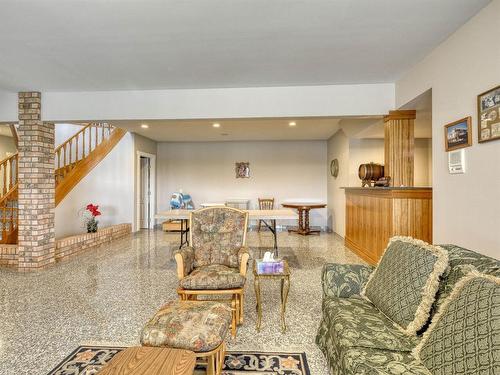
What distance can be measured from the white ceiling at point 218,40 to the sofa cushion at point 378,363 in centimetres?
225

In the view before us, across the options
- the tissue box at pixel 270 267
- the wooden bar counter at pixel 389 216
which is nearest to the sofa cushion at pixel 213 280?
the tissue box at pixel 270 267

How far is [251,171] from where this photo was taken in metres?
8.09

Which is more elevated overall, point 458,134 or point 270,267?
point 458,134

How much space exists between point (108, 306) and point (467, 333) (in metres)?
2.92

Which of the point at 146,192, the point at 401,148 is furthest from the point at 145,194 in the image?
the point at 401,148

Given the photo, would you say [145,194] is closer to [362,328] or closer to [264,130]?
[264,130]

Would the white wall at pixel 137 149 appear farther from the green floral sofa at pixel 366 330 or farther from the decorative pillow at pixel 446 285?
the decorative pillow at pixel 446 285

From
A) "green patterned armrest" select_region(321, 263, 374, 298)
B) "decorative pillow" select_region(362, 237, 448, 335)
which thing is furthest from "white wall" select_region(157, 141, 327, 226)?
"decorative pillow" select_region(362, 237, 448, 335)

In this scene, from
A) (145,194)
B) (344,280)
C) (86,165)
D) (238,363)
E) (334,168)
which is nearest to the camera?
(238,363)

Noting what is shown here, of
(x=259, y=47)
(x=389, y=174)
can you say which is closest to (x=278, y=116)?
(x=259, y=47)

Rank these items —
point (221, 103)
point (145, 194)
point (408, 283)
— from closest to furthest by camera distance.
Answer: point (408, 283) → point (221, 103) → point (145, 194)

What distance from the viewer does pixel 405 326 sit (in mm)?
1507

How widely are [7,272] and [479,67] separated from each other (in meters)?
5.90

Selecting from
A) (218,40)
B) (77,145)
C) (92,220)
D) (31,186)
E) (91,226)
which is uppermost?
(218,40)
